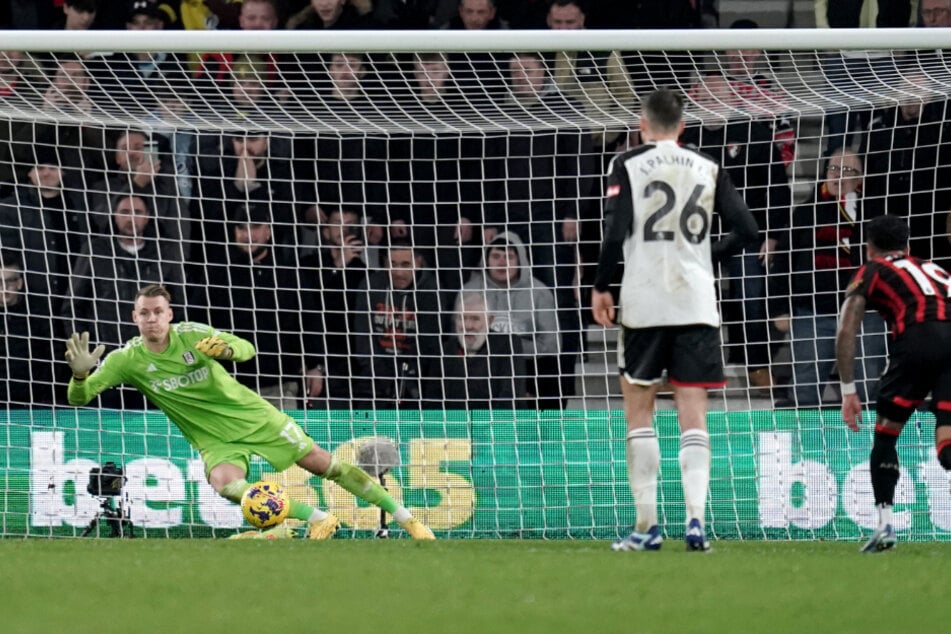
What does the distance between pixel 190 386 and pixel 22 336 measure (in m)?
1.64

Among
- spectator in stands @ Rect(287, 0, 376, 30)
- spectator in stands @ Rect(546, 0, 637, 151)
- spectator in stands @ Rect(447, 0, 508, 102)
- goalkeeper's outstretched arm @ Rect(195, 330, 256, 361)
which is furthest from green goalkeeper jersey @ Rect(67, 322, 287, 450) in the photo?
spectator in stands @ Rect(287, 0, 376, 30)

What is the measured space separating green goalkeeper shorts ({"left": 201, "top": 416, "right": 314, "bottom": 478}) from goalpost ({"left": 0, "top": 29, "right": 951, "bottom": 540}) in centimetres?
96

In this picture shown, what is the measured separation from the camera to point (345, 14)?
508 inches

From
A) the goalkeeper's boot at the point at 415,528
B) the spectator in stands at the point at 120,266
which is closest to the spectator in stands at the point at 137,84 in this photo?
the spectator in stands at the point at 120,266

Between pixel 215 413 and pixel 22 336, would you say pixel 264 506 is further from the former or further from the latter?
pixel 22 336

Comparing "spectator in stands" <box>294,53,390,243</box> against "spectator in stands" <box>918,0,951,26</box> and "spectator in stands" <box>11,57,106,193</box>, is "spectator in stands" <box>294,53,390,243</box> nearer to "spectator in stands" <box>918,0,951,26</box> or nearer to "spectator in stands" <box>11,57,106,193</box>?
"spectator in stands" <box>11,57,106,193</box>

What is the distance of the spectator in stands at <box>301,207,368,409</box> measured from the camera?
11188mm

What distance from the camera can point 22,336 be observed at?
10.5 meters

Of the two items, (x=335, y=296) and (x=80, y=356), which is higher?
(x=335, y=296)

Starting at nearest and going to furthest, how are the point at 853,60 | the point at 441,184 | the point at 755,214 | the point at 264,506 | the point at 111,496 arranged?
the point at 264,506 < the point at 853,60 < the point at 111,496 < the point at 755,214 < the point at 441,184

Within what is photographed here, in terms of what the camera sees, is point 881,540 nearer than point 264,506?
Yes

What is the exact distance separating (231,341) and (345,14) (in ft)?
15.5

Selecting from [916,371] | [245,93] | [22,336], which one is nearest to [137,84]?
[245,93]

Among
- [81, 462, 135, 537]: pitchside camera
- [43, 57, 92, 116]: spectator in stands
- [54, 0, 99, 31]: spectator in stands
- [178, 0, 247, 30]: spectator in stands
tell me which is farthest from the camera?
[178, 0, 247, 30]: spectator in stands
